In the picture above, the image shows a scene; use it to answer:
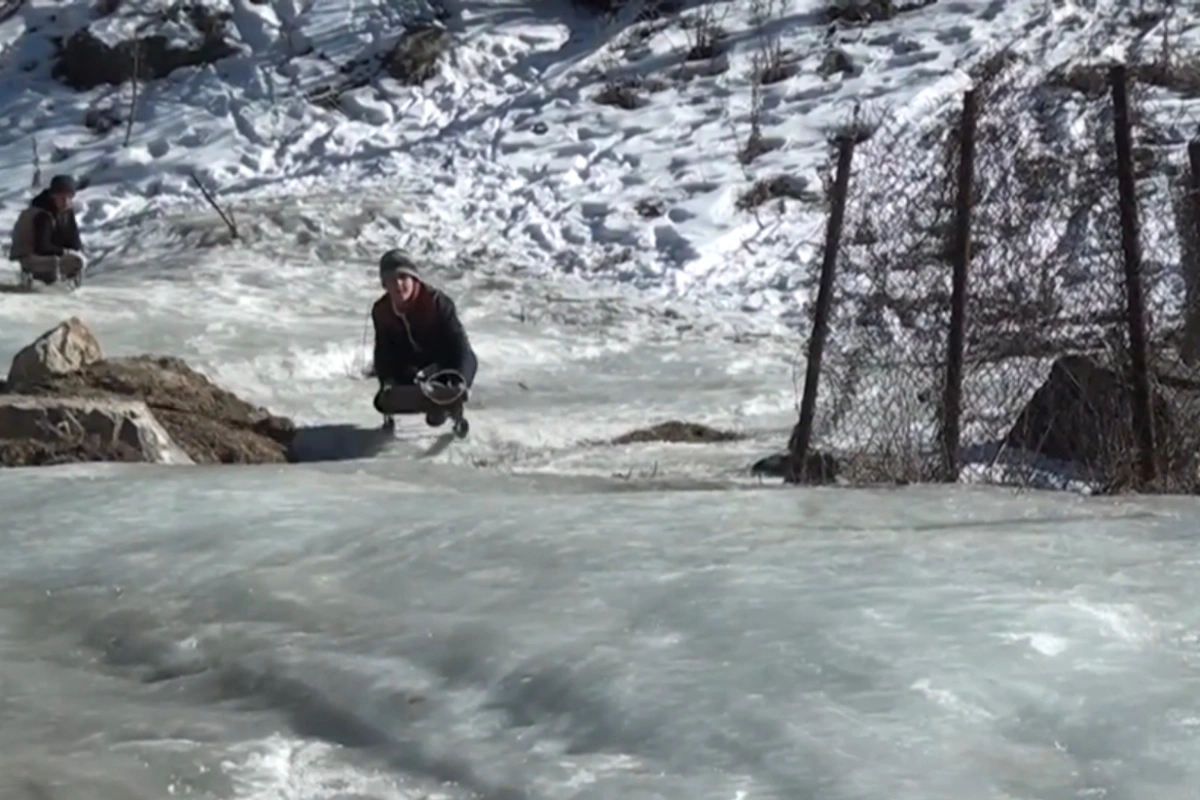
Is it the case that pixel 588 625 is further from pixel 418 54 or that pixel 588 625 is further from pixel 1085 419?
pixel 418 54

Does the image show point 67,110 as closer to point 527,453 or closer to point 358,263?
point 358,263

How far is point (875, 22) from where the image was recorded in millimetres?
18578

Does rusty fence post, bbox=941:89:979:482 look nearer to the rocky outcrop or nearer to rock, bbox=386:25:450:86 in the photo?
the rocky outcrop

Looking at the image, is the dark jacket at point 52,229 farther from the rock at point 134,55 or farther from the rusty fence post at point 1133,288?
the rusty fence post at point 1133,288

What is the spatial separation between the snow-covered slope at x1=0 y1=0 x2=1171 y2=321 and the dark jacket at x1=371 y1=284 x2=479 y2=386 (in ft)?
14.5

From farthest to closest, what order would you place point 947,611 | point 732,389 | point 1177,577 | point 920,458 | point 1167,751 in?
point 732,389 < point 920,458 < point 1177,577 < point 947,611 < point 1167,751

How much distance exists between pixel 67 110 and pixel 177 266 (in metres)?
5.30

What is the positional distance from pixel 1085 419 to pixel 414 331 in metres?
3.82

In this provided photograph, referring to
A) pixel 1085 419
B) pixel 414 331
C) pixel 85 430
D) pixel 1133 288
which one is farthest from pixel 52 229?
pixel 1133 288

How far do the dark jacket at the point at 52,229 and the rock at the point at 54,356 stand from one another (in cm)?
370

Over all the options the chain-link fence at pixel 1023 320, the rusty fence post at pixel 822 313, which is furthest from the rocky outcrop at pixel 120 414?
the chain-link fence at pixel 1023 320

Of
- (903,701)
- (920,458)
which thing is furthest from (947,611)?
(920,458)

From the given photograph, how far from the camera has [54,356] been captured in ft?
30.7

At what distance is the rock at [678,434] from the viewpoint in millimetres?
9359
